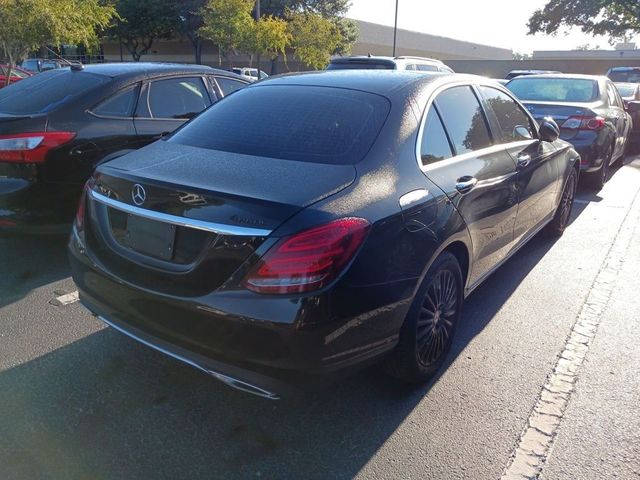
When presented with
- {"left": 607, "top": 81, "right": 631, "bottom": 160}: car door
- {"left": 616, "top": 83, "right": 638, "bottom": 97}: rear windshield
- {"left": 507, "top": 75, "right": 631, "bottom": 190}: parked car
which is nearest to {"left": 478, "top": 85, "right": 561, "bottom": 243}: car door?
{"left": 507, "top": 75, "right": 631, "bottom": 190}: parked car

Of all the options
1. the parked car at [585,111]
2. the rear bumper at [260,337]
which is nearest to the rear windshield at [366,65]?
the parked car at [585,111]

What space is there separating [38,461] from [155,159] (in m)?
1.50

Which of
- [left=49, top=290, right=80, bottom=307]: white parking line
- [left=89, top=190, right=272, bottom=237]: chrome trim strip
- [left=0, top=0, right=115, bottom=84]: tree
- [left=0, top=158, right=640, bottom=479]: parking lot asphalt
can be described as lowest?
[left=0, top=158, right=640, bottom=479]: parking lot asphalt

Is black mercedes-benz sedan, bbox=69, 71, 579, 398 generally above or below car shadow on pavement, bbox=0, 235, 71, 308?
above

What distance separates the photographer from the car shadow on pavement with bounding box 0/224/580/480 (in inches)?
94.3

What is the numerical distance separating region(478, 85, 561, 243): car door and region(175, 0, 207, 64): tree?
36326 mm

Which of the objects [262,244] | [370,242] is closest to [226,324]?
[262,244]

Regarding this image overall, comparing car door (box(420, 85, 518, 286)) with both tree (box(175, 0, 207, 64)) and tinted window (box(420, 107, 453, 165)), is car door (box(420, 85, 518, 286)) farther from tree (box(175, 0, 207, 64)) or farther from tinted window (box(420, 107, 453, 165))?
tree (box(175, 0, 207, 64))

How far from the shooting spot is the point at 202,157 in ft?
9.15

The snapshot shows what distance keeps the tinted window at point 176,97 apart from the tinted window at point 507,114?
109 inches

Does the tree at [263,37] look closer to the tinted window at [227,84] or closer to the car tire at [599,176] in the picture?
the car tire at [599,176]

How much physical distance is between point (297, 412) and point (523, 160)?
2.53 meters

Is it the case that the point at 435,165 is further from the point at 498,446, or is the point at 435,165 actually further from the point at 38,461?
the point at 38,461

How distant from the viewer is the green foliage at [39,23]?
11.1 metres
